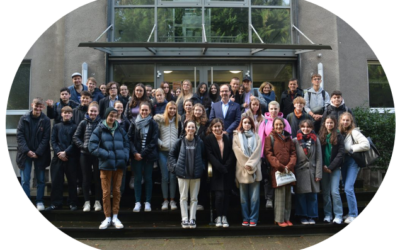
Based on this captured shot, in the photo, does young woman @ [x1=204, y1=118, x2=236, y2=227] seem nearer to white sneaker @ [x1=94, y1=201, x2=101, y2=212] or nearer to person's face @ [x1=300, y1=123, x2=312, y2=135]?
person's face @ [x1=300, y1=123, x2=312, y2=135]

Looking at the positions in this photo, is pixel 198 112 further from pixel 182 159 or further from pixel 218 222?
pixel 218 222

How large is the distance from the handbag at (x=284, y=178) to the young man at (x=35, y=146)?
447cm

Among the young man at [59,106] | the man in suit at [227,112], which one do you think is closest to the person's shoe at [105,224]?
the young man at [59,106]

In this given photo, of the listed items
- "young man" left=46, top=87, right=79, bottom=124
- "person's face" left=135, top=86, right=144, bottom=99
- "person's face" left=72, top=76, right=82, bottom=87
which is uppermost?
"person's face" left=72, top=76, right=82, bottom=87

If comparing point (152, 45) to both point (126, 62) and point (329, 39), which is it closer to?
point (126, 62)

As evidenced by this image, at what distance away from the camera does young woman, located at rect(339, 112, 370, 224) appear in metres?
6.34

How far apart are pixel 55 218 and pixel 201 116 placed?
11.3 ft

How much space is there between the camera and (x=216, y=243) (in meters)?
5.88

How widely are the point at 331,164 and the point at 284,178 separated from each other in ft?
3.21

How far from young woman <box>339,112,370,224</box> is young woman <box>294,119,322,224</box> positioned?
60 centimetres

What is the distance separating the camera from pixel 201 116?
6.67 m

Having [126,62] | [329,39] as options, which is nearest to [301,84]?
[329,39]

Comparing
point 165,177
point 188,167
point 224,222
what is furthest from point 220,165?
point 165,177

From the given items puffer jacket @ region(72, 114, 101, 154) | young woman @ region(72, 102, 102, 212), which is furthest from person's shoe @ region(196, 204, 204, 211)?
puffer jacket @ region(72, 114, 101, 154)
